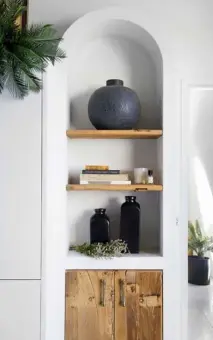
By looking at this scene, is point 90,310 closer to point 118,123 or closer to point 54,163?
point 54,163

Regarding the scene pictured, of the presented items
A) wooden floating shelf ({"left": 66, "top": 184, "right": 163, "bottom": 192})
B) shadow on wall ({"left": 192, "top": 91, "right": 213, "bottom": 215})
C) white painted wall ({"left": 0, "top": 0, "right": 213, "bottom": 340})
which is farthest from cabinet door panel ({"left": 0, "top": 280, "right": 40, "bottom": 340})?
shadow on wall ({"left": 192, "top": 91, "right": 213, "bottom": 215})

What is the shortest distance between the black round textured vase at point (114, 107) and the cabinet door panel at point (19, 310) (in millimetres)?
959

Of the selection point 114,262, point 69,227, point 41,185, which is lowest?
point 114,262

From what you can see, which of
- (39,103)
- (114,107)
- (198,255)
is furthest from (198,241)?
(39,103)

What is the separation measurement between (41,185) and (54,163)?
274 millimetres

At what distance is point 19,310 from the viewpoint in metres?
1.81

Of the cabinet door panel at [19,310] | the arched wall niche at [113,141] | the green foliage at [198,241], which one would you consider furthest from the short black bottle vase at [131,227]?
the cabinet door panel at [19,310]

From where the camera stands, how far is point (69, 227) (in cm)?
228

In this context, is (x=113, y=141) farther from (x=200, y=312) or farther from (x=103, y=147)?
(x=200, y=312)

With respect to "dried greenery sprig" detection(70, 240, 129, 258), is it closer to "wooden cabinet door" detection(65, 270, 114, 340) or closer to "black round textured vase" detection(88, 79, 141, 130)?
"wooden cabinet door" detection(65, 270, 114, 340)

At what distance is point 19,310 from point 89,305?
422 mm

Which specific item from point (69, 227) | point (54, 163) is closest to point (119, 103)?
point (54, 163)

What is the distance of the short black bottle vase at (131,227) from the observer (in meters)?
2.12

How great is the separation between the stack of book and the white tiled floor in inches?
32.5
